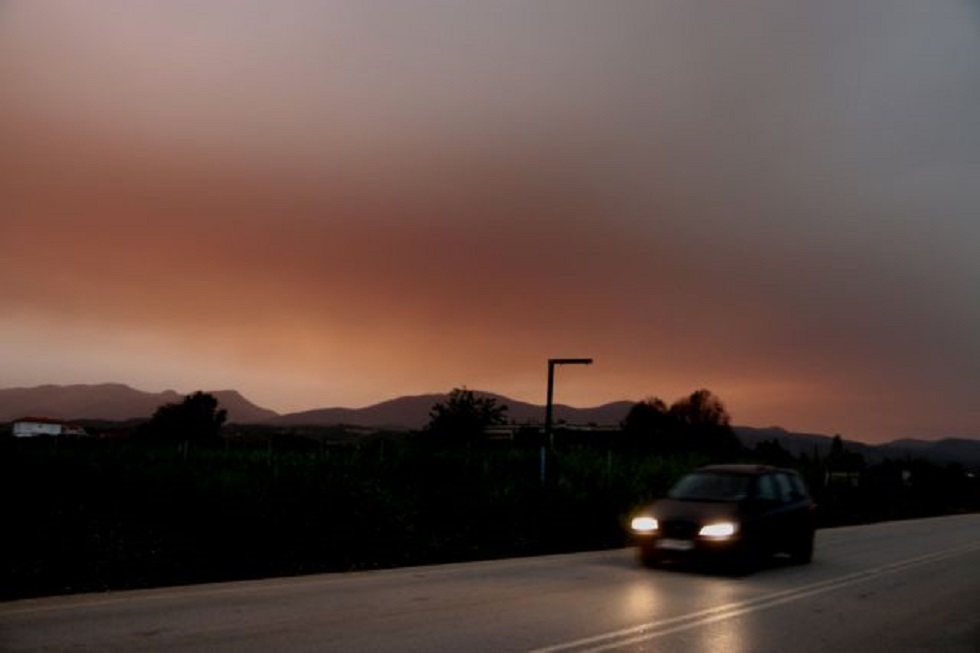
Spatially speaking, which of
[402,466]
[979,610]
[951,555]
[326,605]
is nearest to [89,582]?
[326,605]

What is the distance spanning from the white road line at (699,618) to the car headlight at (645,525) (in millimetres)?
2369

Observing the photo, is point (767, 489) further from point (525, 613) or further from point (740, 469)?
point (525, 613)

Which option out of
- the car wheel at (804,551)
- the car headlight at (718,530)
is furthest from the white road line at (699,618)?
the car headlight at (718,530)

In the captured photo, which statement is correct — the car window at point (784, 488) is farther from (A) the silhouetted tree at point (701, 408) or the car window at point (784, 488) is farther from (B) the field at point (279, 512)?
(A) the silhouetted tree at point (701, 408)

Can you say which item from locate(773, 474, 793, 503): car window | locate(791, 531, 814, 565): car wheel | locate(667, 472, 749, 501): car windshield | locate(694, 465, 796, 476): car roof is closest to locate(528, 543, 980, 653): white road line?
Result: locate(791, 531, 814, 565): car wheel

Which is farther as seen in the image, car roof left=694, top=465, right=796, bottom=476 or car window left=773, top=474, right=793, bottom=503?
car window left=773, top=474, right=793, bottom=503

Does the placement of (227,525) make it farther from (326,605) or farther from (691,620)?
(691,620)

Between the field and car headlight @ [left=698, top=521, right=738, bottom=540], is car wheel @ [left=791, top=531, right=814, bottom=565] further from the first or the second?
the field

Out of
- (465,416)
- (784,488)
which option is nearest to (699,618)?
(784,488)

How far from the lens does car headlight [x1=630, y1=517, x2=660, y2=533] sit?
14.5 m

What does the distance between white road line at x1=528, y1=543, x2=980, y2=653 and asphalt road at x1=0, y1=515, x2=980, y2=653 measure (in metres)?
0.02

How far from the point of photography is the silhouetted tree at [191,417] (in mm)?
92250

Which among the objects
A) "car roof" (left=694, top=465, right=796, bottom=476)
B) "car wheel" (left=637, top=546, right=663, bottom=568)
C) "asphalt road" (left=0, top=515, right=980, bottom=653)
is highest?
"car roof" (left=694, top=465, right=796, bottom=476)

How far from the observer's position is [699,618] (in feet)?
33.1
